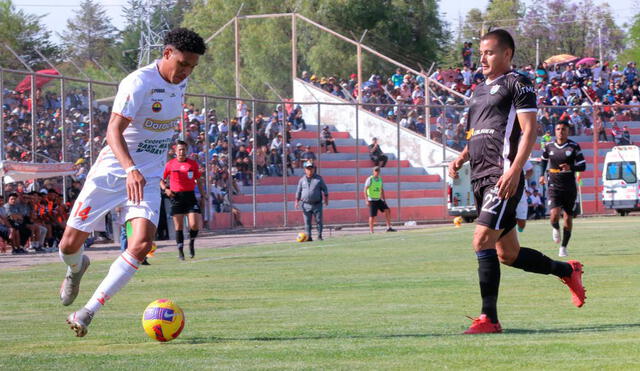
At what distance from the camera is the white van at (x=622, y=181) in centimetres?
4284

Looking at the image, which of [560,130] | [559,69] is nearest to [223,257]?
[560,130]

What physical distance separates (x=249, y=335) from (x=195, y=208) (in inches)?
500

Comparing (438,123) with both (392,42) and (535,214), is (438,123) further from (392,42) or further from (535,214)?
(392,42)

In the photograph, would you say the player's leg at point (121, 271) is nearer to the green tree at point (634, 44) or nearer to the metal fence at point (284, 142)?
the metal fence at point (284, 142)

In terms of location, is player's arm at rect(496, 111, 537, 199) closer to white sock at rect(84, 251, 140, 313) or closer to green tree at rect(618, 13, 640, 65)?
white sock at rect(84, 251, 140, 313)

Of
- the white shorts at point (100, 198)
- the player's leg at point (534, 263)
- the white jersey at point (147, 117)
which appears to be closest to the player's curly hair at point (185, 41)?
the white jersey at point (147, 117)

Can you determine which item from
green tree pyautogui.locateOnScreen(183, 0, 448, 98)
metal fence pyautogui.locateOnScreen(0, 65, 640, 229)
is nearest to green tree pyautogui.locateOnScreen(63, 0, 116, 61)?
green tree pyautogui.locateOnScreen(183, 0, 448, 98)

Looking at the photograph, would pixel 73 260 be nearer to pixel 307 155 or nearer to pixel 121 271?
pixel 121 271

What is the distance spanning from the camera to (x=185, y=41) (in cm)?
874

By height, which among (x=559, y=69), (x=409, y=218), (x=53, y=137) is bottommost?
(x=409, y=218)

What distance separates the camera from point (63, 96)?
28234mm

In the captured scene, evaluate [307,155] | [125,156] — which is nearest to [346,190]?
[307,155]

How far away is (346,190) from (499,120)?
105ft

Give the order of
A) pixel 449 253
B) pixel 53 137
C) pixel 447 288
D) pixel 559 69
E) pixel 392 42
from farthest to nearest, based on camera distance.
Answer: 1. pixel 392 42
2. pixel 559 69
3. pixel 53 137
4. pixel 449 253
5. pixel 447 288
